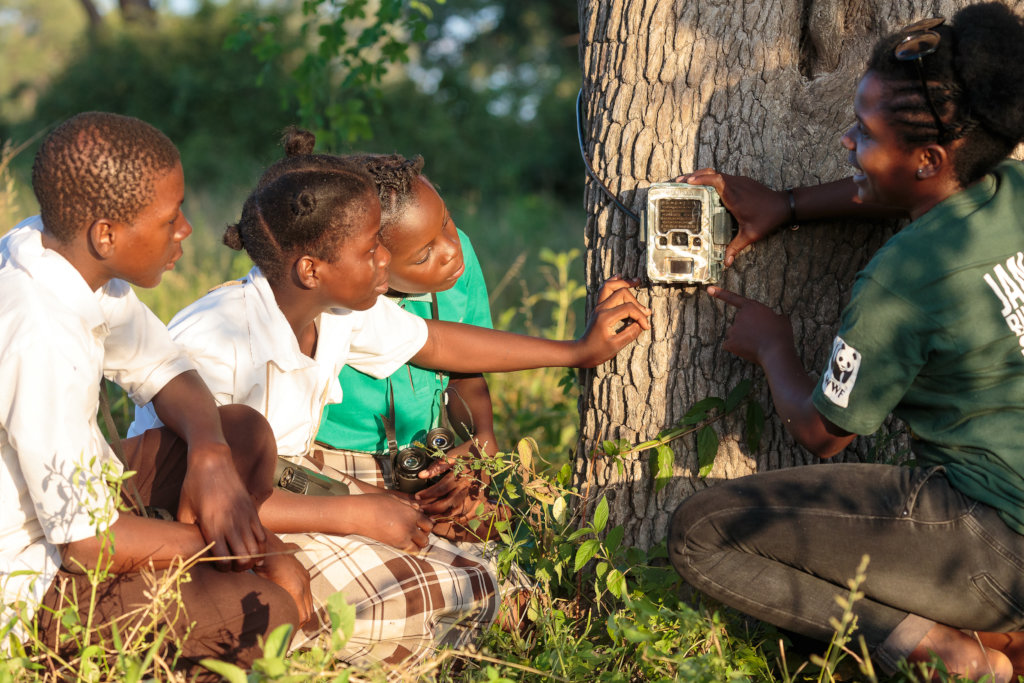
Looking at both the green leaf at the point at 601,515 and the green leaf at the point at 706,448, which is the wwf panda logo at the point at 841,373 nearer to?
the green leaf at the point at 706,448

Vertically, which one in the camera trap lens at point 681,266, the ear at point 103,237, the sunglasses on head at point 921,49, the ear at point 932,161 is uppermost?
the sunglasses on head at point 921,49

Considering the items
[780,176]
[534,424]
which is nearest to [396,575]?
[780,176]

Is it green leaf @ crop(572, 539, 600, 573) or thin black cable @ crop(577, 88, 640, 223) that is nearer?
green leaf @ crop(572, 539, 600, 573)

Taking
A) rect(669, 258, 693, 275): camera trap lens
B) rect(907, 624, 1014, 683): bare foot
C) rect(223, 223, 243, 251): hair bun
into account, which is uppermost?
rect(223, 223, 243, 251): hair bun

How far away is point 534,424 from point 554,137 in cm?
1165

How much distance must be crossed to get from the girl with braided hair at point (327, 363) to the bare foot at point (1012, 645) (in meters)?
1.24

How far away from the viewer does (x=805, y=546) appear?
7.77 feet

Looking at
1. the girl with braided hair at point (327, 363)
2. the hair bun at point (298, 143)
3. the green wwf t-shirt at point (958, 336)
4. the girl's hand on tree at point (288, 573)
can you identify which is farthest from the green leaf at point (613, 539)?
the hair bun at point (298, 143)

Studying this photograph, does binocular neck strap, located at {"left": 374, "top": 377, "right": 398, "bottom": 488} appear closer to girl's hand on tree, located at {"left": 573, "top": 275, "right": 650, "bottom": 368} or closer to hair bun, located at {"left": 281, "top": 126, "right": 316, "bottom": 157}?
girl's hand on tree, located at {"left": 573, "top": 275, "right": 650, "bottom": 368}

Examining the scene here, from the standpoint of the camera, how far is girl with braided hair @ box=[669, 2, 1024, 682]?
2236 millimetres

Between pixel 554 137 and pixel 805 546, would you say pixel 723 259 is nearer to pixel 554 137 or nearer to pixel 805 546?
pixel 805 546

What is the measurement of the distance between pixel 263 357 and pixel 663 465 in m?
1.20

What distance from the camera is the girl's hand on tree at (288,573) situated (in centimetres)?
236

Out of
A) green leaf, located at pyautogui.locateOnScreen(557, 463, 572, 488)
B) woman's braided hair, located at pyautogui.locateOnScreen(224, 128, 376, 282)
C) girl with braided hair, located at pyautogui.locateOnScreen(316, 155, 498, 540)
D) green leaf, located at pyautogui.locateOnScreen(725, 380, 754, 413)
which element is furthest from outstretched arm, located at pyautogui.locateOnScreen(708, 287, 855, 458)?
woman's braided hair, located at pyautogui.locateOnScreen(224, 128, 376, 282)
